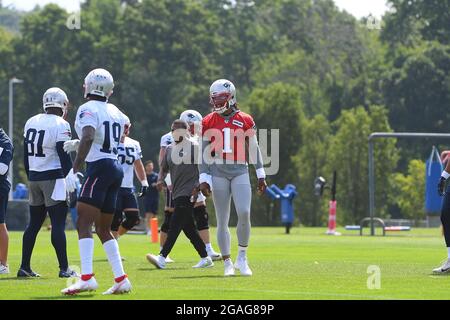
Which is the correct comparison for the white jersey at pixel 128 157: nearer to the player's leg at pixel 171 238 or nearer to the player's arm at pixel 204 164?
the player's leg at pixel 171 238

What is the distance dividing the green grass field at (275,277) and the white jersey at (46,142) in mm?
1411

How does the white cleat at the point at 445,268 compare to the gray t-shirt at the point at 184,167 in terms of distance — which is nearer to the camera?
the white cleat at the point at 445,268

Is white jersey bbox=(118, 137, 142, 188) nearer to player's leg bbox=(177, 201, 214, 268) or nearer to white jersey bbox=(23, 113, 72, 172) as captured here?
player's leg bbox=(177, 201, 214, 268)

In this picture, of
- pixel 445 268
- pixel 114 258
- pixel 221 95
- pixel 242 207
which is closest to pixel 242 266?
pixel 242 207

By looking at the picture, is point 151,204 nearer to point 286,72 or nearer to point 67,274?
point 67,274

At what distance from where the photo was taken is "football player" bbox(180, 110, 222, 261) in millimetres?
19672

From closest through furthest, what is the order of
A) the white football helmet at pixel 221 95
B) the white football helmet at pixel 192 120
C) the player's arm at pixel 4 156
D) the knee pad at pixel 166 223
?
the white football helmet at pixel 221 95 < the player's arm at pixel 4 156 < the white football helmet at pixel 192 120 < the knee pad at pixel 166 223

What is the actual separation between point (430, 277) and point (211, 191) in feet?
9.42

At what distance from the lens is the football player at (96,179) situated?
43.1 ft

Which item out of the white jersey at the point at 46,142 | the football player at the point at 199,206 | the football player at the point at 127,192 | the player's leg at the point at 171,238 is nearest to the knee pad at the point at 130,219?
the football player at the point at 127,192

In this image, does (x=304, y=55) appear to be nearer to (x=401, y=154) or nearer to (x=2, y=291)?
(x=401, y=154)

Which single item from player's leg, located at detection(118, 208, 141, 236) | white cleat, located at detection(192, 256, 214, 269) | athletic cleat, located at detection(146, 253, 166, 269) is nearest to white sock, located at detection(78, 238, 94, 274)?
athletic cleat, located at detection(146, 253, 166, 269)

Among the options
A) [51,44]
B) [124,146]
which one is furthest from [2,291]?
[51,44]

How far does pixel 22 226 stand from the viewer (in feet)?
139
